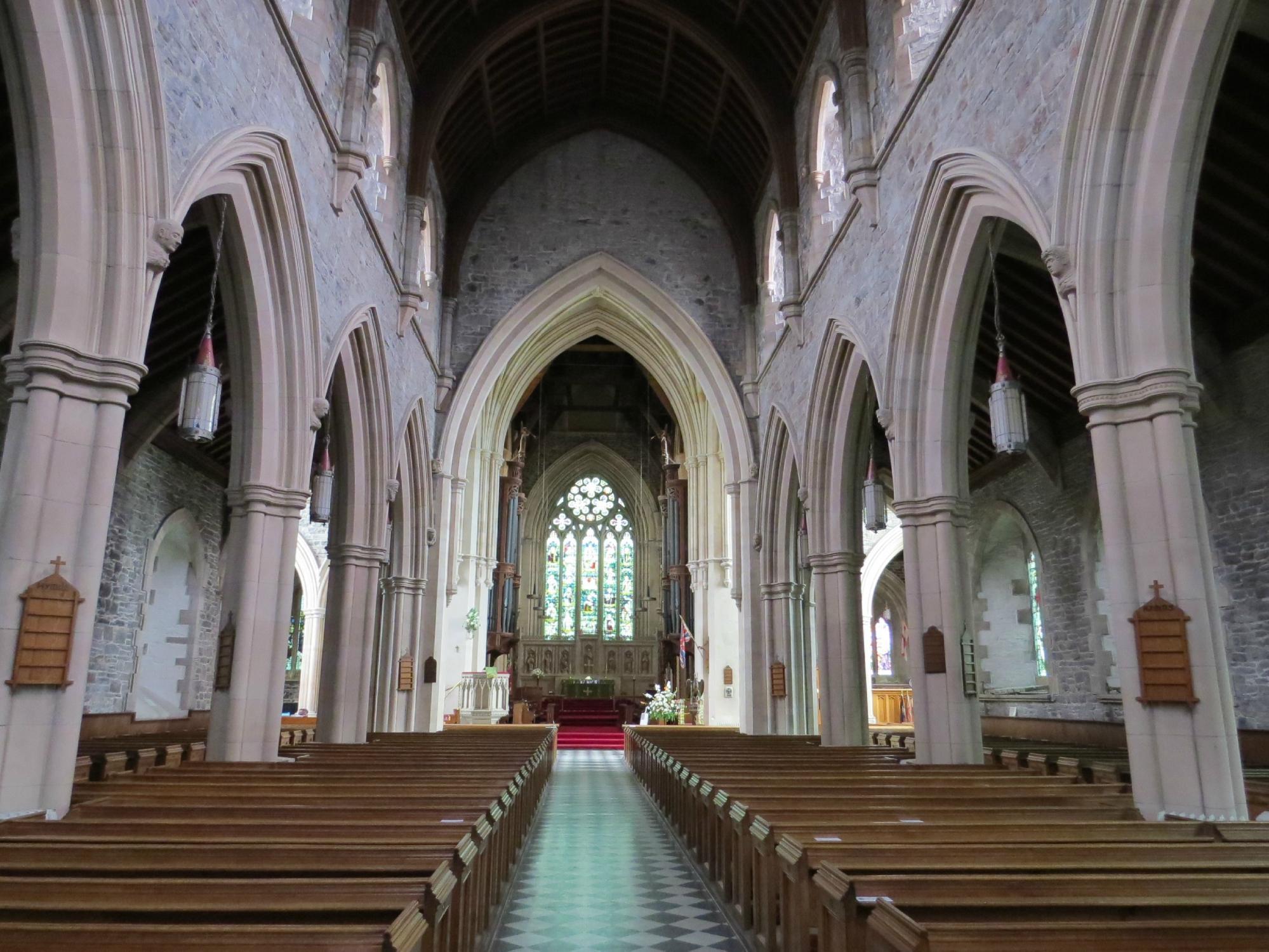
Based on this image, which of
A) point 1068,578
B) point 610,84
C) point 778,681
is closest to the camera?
point 1068,578

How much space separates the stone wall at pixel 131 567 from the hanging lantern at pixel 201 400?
621 centimetres

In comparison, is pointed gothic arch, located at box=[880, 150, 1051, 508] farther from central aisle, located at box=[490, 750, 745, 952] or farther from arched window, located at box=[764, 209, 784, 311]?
arched window, located at box=[764, 209, 784, 311]

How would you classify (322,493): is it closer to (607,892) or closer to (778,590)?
(607,892)

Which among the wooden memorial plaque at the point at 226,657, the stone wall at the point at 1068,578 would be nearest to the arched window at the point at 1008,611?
the stone wall at the point at 1068,578

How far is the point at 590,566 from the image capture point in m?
29.7

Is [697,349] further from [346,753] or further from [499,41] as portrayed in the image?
[346,753]

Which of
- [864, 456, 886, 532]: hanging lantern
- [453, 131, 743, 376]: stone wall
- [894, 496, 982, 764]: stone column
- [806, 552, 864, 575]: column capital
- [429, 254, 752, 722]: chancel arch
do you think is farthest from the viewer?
[453, 131, 743, 376]: stone wall

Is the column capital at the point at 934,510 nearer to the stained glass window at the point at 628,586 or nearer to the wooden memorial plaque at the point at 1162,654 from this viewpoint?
the wooden memorial plaque at the point at 1162,654

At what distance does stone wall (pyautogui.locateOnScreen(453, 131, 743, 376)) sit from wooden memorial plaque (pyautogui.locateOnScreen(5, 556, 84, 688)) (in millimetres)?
11779

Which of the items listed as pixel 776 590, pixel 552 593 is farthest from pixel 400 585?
pixel 552 593

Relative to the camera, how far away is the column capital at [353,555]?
11.6 meters

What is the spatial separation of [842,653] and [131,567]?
10037 mm

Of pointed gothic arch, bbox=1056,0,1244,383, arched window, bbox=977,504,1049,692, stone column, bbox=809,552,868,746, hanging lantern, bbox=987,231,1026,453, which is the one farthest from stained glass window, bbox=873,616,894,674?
pointed gothic arch, bbox=1056,0,1244,383

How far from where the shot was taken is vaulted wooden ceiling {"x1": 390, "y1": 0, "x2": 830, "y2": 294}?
44.0ft
